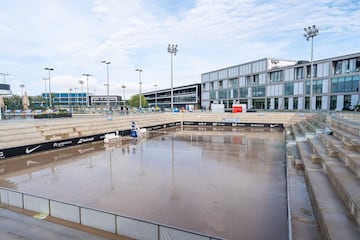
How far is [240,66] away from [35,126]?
181 feet

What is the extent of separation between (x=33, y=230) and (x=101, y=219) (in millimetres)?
1956

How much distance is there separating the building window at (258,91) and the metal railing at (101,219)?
189 feet

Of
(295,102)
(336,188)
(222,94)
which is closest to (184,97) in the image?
(222,94)

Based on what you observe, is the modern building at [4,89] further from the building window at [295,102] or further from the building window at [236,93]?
the building window at [295,102]

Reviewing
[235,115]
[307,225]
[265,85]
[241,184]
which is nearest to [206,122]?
[235,115]

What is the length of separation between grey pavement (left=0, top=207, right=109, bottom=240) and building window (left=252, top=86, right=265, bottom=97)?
191 feet

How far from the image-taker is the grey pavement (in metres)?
5.73

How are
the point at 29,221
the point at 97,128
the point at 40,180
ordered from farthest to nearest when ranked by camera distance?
the point at 97,128, the point at 40,180, the point at 29,221

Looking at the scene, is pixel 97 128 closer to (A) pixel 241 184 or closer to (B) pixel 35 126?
(B) pixel 35 126

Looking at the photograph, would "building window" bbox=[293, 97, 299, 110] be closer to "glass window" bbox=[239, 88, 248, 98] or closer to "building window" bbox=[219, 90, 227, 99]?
"glass window" bbox=[239, 88, 248, 98]

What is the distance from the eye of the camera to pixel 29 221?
645 centimetres

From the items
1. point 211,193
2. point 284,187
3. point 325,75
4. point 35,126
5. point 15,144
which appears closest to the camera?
point 211,193

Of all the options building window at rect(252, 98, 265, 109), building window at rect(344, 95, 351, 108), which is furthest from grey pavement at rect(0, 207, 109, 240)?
building window at rect(252, 98, 265, 109)

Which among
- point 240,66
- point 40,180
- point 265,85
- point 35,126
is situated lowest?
point 40,180
